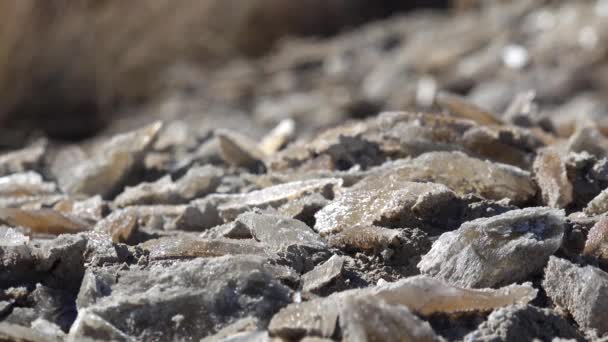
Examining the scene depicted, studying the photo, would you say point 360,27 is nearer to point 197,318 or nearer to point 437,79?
point 437,79

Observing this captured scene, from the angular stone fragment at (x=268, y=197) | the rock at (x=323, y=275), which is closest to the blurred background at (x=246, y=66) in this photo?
the angular stone fragment at (x=268, y=197)

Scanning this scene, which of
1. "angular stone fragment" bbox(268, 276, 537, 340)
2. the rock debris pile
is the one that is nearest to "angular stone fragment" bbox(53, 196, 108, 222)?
the rock debris pile

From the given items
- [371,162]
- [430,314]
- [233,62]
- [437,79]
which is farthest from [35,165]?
[233,62]

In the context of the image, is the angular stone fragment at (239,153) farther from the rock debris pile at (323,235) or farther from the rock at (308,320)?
the rock at (308,320)

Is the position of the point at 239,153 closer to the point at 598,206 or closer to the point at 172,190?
the point at 172,190

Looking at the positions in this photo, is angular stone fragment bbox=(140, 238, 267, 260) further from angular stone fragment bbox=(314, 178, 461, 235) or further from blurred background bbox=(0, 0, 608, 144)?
blurred background bbox=(0, 0, 608, 144)

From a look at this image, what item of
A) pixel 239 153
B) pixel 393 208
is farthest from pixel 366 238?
pixel 239 153
